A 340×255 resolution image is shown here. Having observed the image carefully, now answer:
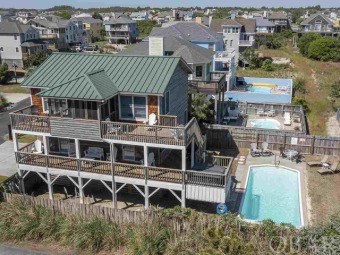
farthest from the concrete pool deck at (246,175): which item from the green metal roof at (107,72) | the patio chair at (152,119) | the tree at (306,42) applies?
the tree at (306,42)

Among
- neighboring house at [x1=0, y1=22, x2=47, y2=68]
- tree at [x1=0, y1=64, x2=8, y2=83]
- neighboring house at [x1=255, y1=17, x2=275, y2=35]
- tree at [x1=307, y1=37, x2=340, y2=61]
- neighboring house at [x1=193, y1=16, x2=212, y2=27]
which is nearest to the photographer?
tree at [x1=0, y1=64, x2=8, y2=83]

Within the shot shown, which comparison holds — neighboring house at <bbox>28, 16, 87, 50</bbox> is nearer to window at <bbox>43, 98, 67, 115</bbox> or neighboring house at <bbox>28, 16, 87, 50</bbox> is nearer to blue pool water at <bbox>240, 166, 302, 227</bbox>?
window at <bbox>43, 98, 67, 115</bbox>

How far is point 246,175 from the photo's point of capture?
25422 millimetres

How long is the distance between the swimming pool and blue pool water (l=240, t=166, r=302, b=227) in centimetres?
1002

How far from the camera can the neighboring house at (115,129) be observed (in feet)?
63.5

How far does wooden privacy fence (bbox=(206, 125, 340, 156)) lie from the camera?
28.3 m

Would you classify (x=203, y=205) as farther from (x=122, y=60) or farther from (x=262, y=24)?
(x=262, y=24)

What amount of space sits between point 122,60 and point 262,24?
81853 mm

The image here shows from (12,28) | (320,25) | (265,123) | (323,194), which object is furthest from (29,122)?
(320,25)

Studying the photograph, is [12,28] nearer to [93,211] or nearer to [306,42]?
[306,42]

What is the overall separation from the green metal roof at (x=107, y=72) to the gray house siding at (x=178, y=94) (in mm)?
673

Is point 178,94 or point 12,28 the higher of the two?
point 12,28

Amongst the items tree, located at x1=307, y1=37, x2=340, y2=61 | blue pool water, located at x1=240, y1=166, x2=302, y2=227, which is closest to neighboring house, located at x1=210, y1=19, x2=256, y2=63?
tree, located at x1=307, y1=37, x2=340, y2=61

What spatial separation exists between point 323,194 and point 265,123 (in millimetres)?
15334
